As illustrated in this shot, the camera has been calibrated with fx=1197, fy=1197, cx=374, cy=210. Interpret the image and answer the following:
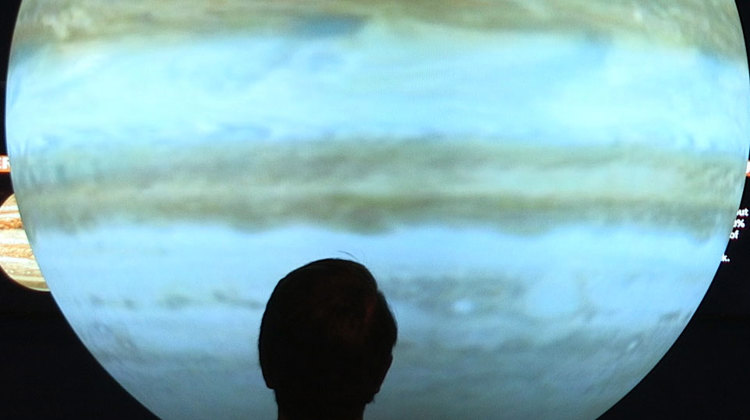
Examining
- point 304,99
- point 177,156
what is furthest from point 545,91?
point 177,156

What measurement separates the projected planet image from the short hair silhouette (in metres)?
0.27

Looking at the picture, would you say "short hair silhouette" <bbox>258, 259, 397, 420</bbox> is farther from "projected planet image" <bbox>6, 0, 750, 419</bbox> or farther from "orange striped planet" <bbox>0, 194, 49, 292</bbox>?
"orange striped planet" <bbox>0, 194, 49, 292</bbox>

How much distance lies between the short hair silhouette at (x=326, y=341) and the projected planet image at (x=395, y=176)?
274 millimetres

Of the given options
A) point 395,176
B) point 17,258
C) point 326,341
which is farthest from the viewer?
point 17,258

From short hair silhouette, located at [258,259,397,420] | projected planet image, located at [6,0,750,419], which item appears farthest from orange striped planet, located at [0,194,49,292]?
short hair silhouette, located at [258,259,397,420]

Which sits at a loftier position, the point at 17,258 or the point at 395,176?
the point at 17,258

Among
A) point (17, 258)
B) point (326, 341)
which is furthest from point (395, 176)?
point (17, 258)

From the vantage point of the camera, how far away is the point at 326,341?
0.95 meters

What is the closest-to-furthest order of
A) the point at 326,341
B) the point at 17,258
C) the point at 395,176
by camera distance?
1. the point at 326,341
2. the point at 395,176
3. the point at 17,258

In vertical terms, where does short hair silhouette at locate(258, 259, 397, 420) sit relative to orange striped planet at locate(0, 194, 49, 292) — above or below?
below

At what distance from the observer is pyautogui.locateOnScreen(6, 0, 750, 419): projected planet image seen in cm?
124

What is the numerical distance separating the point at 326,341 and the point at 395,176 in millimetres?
314

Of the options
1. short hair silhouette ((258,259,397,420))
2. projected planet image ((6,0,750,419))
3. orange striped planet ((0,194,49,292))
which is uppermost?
orange striped planet ((0,194,49,292))

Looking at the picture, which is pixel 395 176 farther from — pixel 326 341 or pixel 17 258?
pixel 17 258
